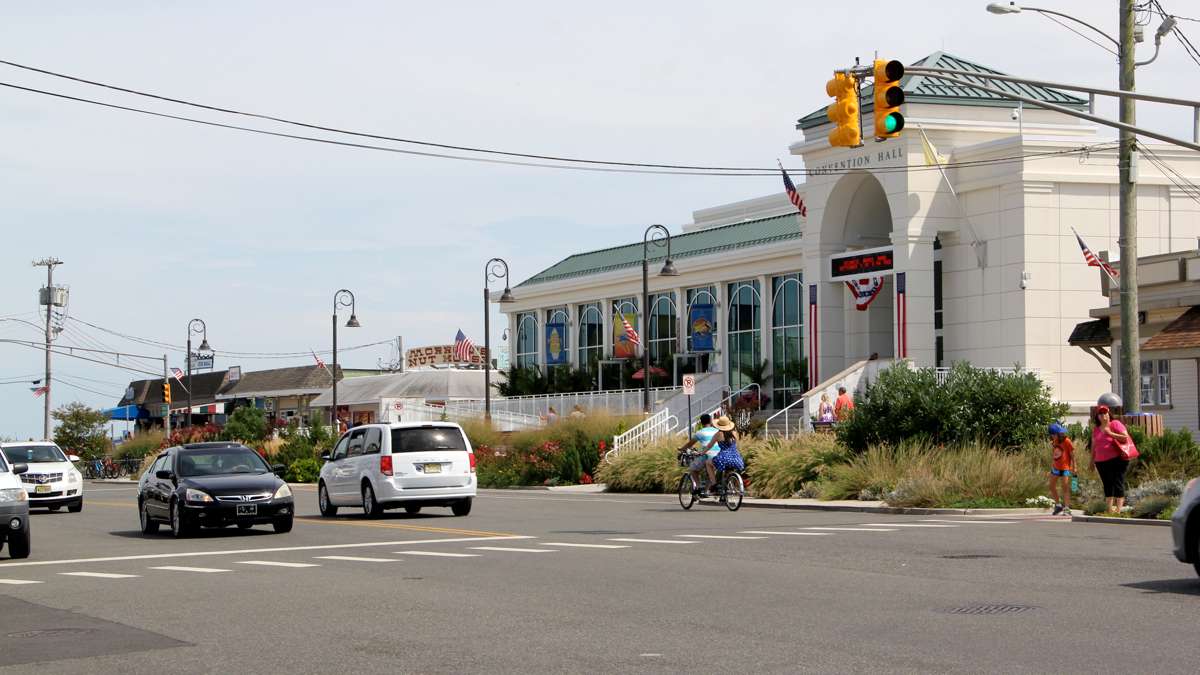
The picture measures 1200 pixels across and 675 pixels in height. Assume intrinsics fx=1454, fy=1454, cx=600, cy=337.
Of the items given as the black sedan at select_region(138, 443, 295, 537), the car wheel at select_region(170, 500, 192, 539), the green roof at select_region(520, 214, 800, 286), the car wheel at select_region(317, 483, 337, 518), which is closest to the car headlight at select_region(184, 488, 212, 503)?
the black sedan at select_region(138, 443, 295, 537)

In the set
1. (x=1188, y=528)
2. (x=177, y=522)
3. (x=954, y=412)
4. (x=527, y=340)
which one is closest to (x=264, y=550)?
(x=177, y=522)

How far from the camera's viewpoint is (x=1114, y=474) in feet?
75.3

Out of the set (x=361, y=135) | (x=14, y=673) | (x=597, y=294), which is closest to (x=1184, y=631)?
(x=14, y=673)

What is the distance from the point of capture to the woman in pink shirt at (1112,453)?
22.6 m

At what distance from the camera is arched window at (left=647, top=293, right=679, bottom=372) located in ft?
223

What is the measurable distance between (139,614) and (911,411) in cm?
2245

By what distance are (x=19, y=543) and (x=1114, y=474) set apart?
1617cm

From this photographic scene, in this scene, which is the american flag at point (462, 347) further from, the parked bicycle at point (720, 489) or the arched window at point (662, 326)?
the parked bicycle at point (720, 489)

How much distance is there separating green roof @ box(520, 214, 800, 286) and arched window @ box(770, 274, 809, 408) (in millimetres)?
2021

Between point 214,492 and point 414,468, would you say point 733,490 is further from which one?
point 214,492

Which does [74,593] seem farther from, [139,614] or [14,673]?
[14,673]

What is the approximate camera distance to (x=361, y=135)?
34.6m

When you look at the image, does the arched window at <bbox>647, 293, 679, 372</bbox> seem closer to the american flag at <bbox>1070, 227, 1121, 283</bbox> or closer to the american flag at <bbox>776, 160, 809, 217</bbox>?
the american flag at <bbox>776, 160, 809, 217</bbox>

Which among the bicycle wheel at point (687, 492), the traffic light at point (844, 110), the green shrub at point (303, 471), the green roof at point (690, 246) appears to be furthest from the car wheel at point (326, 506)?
the green roof at point (690, 246)
